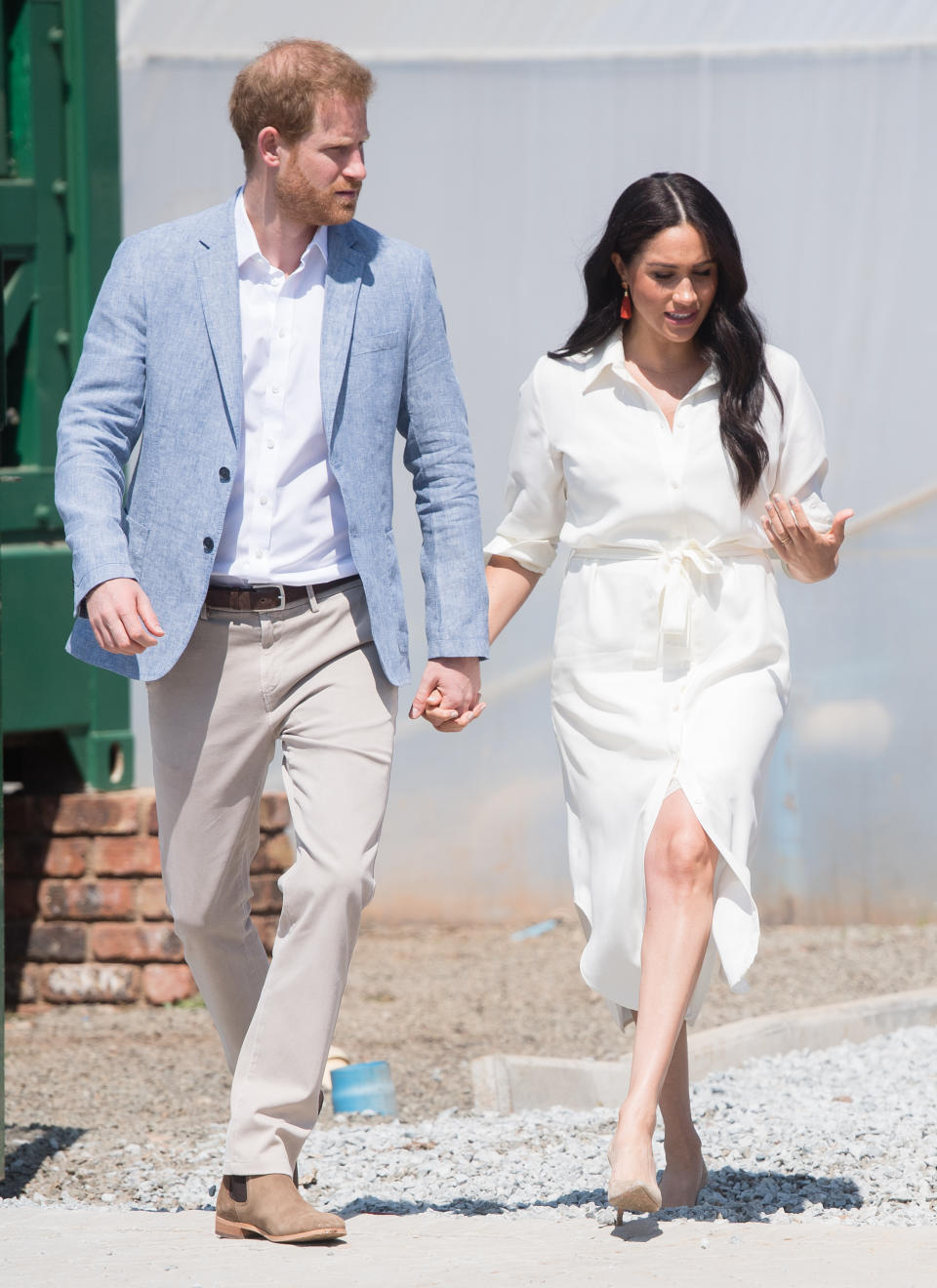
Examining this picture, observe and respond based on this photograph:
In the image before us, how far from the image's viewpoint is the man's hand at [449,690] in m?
3.66

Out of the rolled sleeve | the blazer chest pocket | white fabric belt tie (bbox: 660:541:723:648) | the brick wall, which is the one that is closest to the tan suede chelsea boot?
white fabric belt tie (bbox: 660:541:723:648)

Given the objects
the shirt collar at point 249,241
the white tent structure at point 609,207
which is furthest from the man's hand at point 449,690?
the white tent structure at point 609,207

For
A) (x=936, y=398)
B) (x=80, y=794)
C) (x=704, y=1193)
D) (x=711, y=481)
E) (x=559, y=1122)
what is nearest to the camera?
(x=711, y=481)

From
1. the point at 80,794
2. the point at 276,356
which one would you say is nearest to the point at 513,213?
the point at 80,794

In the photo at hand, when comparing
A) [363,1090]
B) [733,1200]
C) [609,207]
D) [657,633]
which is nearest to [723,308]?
[657,633]

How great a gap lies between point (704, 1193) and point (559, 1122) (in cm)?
88

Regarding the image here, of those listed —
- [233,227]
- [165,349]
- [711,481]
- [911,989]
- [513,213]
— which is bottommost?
[911,989]

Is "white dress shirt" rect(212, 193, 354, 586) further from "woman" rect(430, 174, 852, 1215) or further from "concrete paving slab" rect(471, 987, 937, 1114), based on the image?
"concrete paving slab" rect(471, 987, 937, 1114)

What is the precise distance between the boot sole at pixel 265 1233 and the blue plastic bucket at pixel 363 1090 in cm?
169

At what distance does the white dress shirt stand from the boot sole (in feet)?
3.67

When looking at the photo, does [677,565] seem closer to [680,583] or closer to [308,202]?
[680,583]

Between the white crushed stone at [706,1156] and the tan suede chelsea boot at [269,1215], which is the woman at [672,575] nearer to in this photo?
the white crushed stone at [706,1156]

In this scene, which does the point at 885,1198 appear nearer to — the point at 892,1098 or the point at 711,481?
the point at 892,1098

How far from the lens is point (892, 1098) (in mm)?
4945
